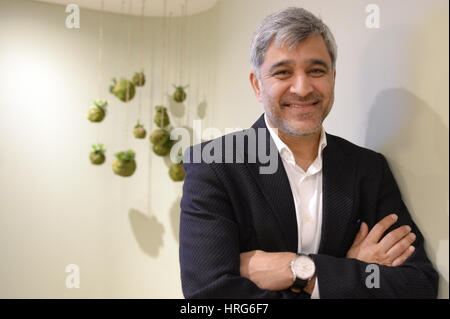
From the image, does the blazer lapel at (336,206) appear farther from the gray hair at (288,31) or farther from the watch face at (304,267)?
the gray hair at (288,31)

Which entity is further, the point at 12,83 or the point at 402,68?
the point at 12,83

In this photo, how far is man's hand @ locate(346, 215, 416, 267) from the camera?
99 centimetres

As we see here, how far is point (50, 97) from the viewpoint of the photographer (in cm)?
249

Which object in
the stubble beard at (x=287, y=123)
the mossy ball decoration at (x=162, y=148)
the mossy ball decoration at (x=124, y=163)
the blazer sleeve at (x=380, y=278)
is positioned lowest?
the blazer sleeve at (x=380, y=278)

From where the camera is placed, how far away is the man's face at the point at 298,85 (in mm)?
993

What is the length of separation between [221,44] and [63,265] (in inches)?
65.0

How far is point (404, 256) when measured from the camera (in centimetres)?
99

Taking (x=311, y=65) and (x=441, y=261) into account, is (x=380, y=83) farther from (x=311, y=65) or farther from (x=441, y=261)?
(x=441, y=261)

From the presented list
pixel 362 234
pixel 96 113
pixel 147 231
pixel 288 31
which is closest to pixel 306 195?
pixel 362 234

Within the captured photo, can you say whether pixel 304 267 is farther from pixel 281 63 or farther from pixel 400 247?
pixel 281 63

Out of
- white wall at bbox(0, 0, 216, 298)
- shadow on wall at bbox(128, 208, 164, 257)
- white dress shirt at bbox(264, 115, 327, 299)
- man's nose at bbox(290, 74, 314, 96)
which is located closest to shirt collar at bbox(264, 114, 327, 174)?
white dress shirt at bbox(264, 115, 327, 299)

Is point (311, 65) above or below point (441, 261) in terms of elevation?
above

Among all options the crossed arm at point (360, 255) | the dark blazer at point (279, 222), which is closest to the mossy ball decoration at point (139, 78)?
the dark blazer at point (279, 222)
